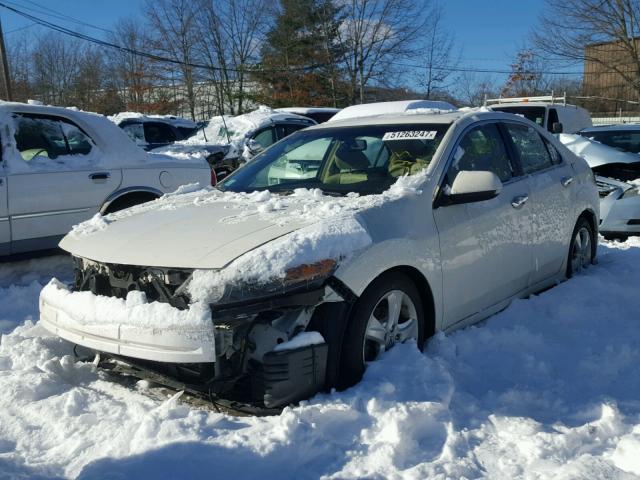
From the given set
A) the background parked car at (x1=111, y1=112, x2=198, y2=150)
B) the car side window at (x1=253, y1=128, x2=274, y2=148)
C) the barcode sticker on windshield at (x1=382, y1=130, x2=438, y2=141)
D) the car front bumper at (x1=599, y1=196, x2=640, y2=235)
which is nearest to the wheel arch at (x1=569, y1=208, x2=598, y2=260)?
the barcode sticker on windshield at (x1=382, y1=130, x2=438, y2=141)

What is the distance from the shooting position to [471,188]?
367cm

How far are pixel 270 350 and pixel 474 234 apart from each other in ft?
5.28

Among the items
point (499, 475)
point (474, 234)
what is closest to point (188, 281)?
point (499, 475)

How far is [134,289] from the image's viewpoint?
3.19m

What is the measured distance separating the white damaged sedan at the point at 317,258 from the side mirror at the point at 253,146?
7880mm

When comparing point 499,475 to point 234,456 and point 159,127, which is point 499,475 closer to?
point 234,456

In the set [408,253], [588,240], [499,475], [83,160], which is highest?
[83,160]

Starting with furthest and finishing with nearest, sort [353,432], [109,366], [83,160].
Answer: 1. [83,160]
2. [109,366]
3. [353,432]

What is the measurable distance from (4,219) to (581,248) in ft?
16.4

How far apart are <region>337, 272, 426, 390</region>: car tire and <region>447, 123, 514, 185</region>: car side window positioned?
2.80 feet

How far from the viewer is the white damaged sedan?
2896mm

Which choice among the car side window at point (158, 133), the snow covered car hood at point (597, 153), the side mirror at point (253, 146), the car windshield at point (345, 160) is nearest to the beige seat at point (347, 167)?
the car windshield at point (345, 160)

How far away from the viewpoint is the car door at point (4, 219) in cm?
546

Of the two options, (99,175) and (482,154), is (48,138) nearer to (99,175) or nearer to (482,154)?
(99,175)
